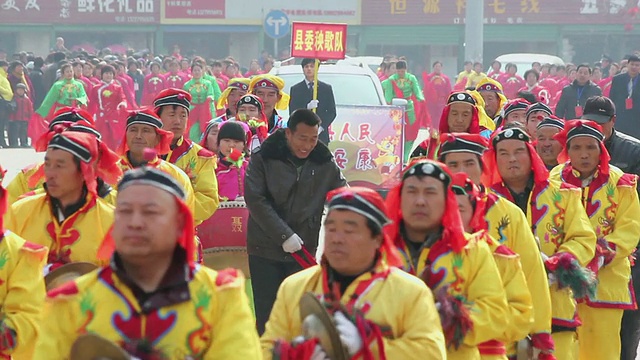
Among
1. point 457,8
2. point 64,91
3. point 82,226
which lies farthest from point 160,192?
point 457,8

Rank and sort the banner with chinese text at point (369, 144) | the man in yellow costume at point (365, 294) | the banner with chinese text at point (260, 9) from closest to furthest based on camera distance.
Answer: the man in yellow costume at point (365, 294), the banner with chinese text at point (369, 144), the banner with chinese text at point (260, 9)

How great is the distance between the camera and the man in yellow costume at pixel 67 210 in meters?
5.98

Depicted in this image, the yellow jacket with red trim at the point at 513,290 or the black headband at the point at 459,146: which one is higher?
the black headband at the point at 459,146

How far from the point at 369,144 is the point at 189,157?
303 inches

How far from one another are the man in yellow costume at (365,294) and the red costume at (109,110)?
16.7 meters

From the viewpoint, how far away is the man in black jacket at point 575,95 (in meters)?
18.9

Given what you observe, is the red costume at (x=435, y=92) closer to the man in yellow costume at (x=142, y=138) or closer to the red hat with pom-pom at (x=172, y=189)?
the man in yellow costume at (x=142, y=138)

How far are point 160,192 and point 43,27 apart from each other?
4185 centimetres

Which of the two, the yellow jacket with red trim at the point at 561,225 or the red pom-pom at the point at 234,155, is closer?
the yellow jacket with red trim at the point at 561,225

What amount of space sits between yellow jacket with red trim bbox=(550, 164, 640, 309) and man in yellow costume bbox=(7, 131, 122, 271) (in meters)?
3.02

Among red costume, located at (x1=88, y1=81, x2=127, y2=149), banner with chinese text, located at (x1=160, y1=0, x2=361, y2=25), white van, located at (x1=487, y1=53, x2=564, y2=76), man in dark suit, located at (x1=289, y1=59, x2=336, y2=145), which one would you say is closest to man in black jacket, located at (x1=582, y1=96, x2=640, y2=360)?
man in dark suit, located at (x1=289, y1=59, x2=336, y2=145)

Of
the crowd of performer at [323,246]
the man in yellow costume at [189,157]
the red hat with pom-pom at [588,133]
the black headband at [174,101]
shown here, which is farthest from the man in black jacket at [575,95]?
the red hat with pom-pom at [588,133]

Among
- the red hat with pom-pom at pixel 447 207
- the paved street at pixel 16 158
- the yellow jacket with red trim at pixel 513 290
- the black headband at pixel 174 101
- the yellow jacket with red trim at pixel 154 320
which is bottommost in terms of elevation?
the paved street at pixel 16 158

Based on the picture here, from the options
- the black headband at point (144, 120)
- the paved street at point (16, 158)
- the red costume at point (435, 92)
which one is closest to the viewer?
the black headband at point (144, 120)
